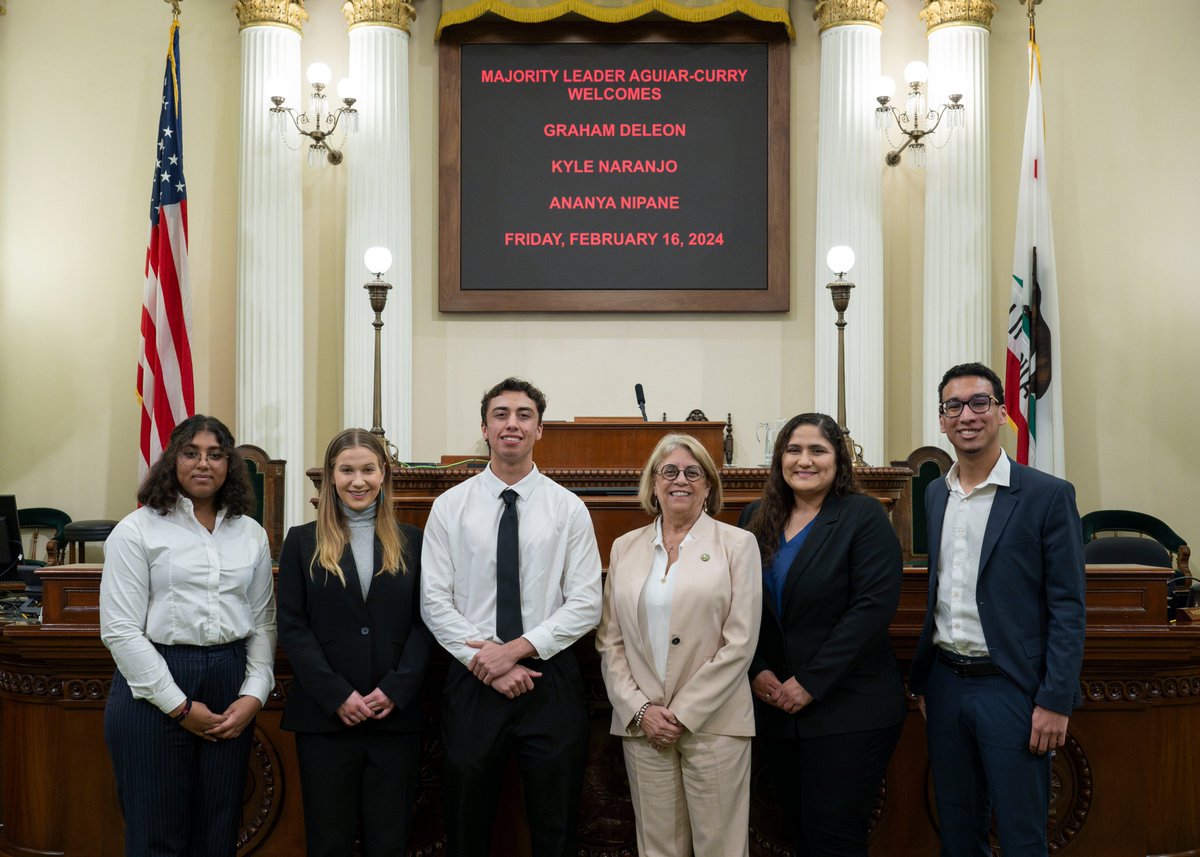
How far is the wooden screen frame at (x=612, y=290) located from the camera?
26.1 ft

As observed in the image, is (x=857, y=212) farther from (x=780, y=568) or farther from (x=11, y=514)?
(x=11, y=514)

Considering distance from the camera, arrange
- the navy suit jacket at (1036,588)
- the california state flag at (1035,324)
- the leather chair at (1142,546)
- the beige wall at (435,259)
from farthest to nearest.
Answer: the beige wall at (435,259)
the california state flag at (1035,324)
the leather chair at (1142,546)
the navy suit jacket at (1036,588)

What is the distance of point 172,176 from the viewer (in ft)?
23.9

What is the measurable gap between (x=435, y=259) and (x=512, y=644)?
5469mm

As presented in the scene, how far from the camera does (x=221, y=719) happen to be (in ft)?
9.83

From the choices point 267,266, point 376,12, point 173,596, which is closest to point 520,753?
point 173,596

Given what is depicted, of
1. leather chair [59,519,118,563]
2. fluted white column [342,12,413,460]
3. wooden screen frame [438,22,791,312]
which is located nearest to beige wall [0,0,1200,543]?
wooden screen frame [438,22,791,312]

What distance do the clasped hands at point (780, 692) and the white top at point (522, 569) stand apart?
0.50 m

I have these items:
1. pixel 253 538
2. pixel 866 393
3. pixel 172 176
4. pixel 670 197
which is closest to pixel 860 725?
pixel 253 538

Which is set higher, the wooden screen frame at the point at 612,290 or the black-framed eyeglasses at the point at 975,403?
the wooden screen frame at the point at 612,290

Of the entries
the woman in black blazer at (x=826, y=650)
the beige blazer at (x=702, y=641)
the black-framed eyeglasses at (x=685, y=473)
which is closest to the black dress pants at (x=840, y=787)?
the woman in black blazer at (x=826, y=650)

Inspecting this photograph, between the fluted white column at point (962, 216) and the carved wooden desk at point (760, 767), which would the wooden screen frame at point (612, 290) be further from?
the carved wooden desk at point (760, 767)

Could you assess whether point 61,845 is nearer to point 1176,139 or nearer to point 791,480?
point 791,480

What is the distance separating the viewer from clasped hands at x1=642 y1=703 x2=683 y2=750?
115 inches
